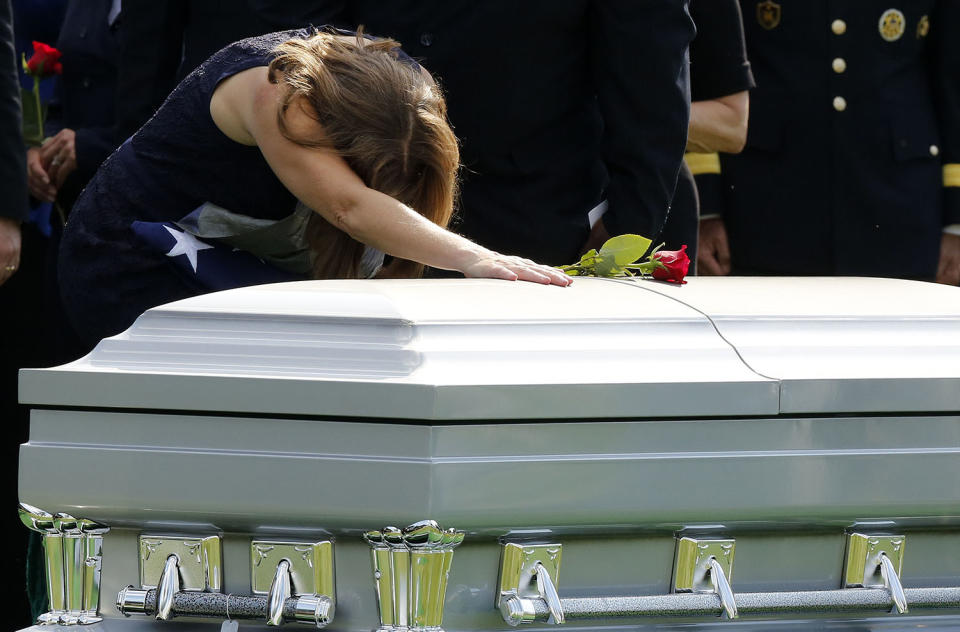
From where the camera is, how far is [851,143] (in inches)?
134

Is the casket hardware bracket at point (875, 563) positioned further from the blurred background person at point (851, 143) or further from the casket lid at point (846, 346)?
the blurred background person at point (851, 143)

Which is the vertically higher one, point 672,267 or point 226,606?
point 672,267

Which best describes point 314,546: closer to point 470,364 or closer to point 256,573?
point 256,573

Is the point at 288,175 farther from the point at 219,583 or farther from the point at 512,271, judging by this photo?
the point at 219,583

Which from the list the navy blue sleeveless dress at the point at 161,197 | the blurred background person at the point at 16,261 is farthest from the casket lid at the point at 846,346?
the blurred background person at the point at 16,261

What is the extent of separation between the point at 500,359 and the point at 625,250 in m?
0.63

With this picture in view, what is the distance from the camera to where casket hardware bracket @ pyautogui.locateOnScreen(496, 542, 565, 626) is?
1.32 meters

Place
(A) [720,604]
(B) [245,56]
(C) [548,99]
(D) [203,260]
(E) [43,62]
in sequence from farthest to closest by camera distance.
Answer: (E) [43,62]
(C) [548,99]
(B) [245,56]
(D) [203,260]
(A) [720,604]

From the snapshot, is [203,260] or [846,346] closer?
[846,346]

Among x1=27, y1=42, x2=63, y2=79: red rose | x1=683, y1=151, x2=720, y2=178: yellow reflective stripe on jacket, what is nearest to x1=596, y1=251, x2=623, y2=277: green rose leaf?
x1=683, y1=151, x2=720, y2=178: yellow reflective stripe on jacket

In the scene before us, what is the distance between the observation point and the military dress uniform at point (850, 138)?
3.35 m

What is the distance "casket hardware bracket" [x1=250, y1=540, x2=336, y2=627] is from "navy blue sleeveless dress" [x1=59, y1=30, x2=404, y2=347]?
799 millimetres

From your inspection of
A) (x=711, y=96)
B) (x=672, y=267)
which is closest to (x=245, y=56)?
(x=672, y=267)

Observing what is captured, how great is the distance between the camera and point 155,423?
1312 millimetres
